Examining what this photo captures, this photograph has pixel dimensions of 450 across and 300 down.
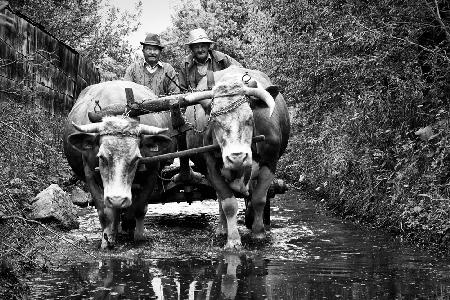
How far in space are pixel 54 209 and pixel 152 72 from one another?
3.15m

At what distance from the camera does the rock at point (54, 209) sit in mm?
10945

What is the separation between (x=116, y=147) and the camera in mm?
9195

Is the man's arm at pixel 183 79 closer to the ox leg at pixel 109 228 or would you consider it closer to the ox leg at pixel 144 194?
the ox leg at pixel 144 194

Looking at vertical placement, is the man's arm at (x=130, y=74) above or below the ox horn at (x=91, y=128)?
above

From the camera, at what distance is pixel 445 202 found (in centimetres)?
942

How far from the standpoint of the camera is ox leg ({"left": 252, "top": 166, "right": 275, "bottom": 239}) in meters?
10.1

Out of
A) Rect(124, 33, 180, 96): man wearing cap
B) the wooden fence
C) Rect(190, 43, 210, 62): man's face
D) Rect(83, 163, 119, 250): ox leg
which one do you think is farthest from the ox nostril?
the wooden fence

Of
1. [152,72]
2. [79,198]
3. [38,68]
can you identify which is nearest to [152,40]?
[152,72]

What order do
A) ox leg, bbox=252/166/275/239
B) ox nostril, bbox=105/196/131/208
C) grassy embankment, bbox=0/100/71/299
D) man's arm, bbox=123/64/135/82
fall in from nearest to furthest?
grassy embankment, bbox=0/100/71/299, ox nostril, bbox=105/196/131/208, ox leg, bbox=252/166/275/239, man's arm, bbox=123/64/135/82

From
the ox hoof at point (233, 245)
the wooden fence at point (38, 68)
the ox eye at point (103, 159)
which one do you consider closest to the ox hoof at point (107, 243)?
the ox eye at point (103, 159)

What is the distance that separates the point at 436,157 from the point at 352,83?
127 inches

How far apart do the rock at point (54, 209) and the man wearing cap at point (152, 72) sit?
2490mm

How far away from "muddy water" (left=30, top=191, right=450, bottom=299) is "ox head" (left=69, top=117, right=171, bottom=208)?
740mm

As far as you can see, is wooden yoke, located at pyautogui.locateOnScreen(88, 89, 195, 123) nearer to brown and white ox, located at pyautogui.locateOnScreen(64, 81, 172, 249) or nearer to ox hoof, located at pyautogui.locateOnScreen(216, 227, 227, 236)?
brown and white ox, located at pyautogui.locateOnScreen(64, 81, 172, 249)
